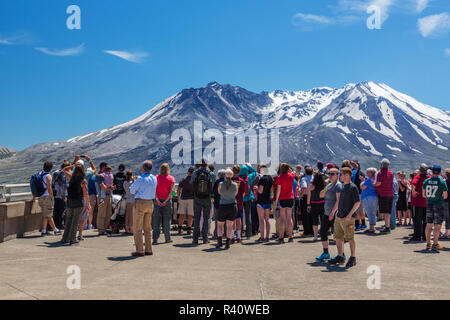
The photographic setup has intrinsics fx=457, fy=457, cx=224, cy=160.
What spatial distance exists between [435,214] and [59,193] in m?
8.78

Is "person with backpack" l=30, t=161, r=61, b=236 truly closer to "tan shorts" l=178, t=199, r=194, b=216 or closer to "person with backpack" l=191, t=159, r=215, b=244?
"tan shorts" l=178, t=199, r=194, b=216

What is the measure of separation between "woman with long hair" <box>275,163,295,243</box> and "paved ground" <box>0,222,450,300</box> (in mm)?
560

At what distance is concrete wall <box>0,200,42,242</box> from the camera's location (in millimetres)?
10141

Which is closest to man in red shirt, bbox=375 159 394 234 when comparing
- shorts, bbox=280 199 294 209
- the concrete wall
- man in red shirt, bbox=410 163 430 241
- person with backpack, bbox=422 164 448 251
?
man in red shirt, bbox=410 163 430 241

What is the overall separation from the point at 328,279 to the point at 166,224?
4894 mm

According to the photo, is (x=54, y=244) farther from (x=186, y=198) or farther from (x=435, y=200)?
(x=435, y=200)

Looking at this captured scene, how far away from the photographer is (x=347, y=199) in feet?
24.5

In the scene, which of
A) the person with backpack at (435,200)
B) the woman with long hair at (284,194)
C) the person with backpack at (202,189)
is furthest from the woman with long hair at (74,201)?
the person with backpack at (435,200)

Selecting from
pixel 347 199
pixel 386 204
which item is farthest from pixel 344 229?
pixel 386 204

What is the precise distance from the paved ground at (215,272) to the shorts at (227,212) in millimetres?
655

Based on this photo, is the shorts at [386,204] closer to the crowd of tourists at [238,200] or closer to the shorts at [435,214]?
the crowd of tourists at [238,200]

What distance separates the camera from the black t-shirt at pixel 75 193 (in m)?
9.82
